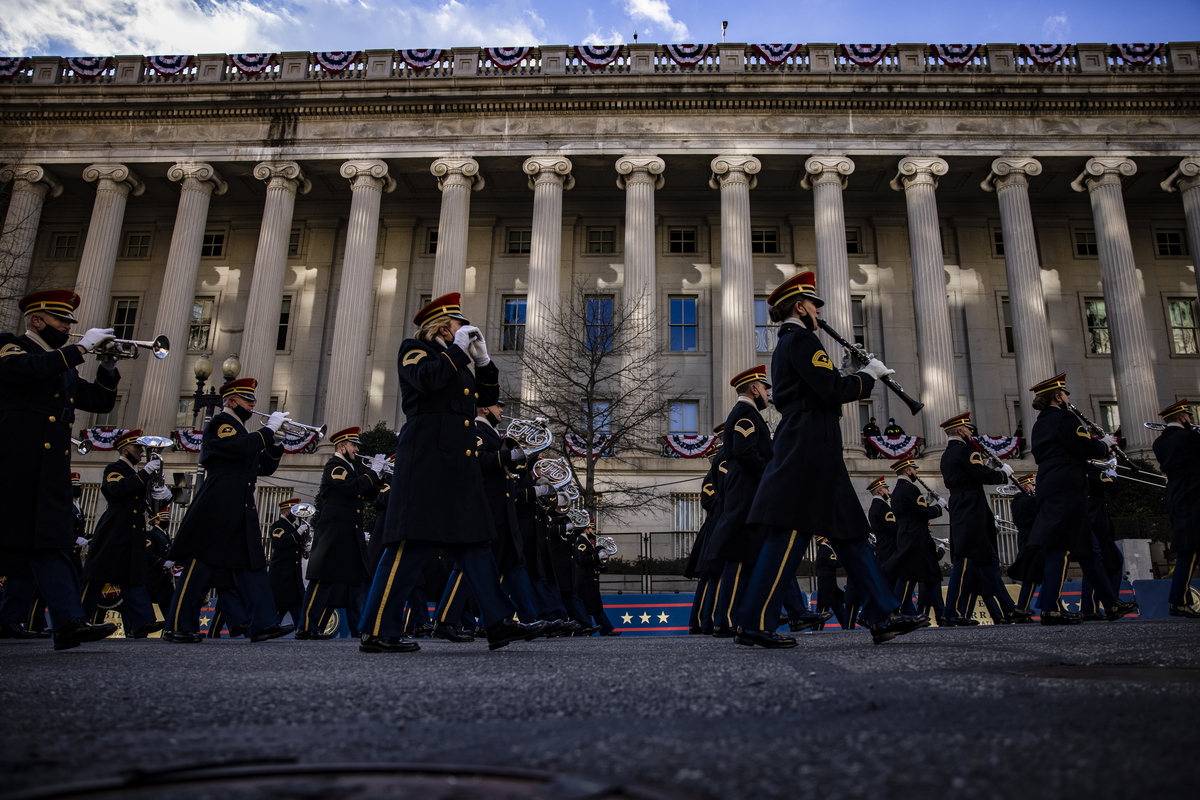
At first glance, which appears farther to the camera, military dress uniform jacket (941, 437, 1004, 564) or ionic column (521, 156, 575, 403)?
ionic column (521, 156, 575, 403)

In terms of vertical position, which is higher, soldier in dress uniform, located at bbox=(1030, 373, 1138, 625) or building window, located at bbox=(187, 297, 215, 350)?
building window, located at bbox=(187, 297, 215, 350)

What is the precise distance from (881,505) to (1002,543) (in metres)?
10.9

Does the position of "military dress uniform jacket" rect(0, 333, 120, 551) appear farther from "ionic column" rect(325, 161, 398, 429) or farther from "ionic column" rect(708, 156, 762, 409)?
"ionic column" rect(708, 156, 762, 409)

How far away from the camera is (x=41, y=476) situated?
5992mm

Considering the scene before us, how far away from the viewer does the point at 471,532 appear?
5.68 meters

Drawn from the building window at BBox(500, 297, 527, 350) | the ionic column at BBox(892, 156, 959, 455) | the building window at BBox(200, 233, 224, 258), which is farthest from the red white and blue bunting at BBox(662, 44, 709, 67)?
the building window at BBox(200, 233, 224, 258)

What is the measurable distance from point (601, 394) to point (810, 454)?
748 inches

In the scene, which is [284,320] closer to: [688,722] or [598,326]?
[598,326]

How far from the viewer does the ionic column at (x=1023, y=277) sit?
27.7 metres

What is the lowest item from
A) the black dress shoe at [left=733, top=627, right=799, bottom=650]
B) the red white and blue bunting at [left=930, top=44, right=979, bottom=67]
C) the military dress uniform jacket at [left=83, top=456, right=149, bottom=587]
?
the black dress shoe at [left=733, top=627, right=799, bottom=650]

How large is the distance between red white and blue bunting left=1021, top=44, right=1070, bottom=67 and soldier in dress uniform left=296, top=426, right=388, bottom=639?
29146 millimetres

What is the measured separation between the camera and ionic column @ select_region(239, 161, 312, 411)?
28.8 m

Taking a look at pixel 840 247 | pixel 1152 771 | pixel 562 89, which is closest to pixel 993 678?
pixel 1152 771

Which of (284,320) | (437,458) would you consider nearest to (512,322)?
(284,320)
